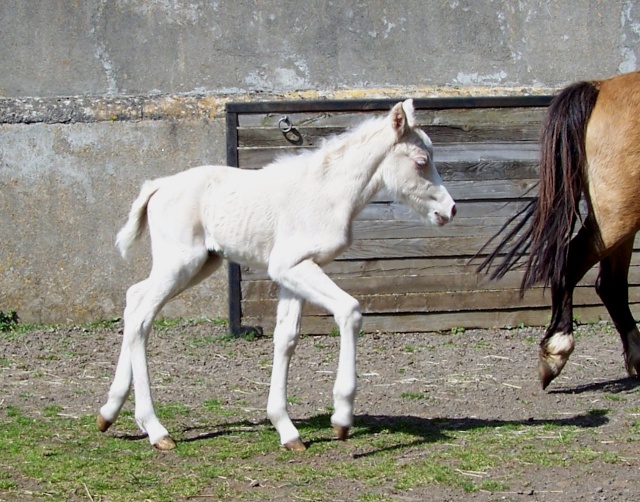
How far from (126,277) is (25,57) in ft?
6.85

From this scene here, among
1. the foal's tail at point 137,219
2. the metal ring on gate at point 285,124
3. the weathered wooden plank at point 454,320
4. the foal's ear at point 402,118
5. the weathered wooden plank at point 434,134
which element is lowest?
the weathered wooden plank at point 454,320

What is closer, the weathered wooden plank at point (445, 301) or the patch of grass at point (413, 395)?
the patch of grass at point (413, 395)

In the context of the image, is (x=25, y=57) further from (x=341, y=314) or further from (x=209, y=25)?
(x=341, y=314)

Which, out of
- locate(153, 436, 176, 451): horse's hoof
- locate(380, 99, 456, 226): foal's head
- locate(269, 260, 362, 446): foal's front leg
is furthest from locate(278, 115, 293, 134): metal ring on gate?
locate(153, 436, 176, 451): horse's hoof

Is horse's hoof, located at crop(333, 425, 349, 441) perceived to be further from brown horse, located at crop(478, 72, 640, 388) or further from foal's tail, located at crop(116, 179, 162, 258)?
brown horse, located at crop(478, 72, 640, 388)

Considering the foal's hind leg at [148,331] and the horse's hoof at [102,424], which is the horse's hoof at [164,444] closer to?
the foal's hind leg at [148,331]

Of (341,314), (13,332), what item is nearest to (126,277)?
(13,332)

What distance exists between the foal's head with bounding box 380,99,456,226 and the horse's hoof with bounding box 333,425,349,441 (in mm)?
1125

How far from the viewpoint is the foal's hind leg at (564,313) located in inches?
228

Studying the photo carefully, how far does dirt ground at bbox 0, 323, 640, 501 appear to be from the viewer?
459cm

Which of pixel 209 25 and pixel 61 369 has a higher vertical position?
pixel 209 25

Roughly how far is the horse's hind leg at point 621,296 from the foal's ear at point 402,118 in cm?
214

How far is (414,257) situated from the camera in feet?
26.0

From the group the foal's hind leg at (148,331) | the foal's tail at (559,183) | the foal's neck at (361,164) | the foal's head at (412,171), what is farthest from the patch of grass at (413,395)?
the foal's hind leg at (148,331)
